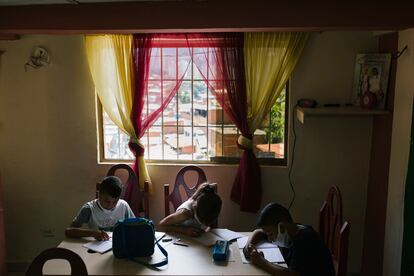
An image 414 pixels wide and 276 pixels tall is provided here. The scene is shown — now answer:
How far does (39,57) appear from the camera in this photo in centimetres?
348

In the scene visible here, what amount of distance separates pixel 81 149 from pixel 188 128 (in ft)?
3.08

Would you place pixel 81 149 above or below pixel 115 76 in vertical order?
below

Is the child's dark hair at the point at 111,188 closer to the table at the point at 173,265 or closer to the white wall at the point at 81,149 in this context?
the table at the point at 173,265

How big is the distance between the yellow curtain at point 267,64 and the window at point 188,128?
162mm

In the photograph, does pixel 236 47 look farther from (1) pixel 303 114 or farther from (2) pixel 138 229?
(2) pixel 138 229

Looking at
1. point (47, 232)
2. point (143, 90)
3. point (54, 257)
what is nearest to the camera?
point (54, 257)

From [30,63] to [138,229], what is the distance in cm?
191

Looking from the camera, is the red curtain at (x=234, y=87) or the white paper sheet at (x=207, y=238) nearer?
the white paper sheet at (x=207, y=238)

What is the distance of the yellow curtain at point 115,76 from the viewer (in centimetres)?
344

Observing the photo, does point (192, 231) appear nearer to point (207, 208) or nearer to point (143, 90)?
point (207, 208)

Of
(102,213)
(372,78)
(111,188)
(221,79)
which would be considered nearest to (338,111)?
(372,78)

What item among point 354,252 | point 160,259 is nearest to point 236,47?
point 160,259

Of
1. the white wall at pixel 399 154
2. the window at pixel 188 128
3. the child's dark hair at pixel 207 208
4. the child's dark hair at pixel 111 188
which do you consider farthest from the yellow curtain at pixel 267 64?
the child's dark hair at pixel 111 188

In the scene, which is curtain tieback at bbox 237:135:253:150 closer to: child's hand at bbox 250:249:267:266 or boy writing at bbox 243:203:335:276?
boy writing at bbox 243:203:335:276
